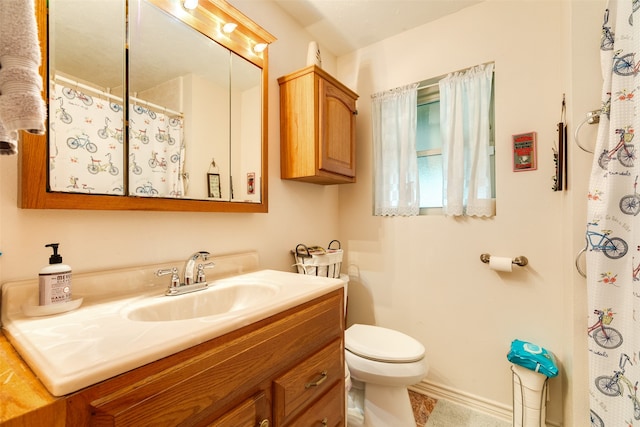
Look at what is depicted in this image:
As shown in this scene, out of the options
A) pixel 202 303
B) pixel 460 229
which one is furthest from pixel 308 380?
pixel 460 229

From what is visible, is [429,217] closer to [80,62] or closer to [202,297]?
[202,297]

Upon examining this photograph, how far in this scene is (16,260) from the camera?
31.1 inches

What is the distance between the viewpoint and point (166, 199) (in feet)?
3.51

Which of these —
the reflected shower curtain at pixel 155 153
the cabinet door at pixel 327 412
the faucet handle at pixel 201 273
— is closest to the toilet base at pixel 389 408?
the cabinet door at pixel 327 412

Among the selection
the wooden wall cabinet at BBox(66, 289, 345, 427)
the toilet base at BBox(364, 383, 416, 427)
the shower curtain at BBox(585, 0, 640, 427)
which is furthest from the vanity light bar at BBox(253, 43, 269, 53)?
the toilet base at BBox(364, 383, 416, 427)

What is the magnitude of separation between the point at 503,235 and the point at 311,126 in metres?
1.28

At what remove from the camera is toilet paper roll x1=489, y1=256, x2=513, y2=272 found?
1.54 m

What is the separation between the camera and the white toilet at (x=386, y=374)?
1.32 m

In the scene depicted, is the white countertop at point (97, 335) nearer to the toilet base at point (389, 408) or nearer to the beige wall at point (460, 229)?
the beige wall at point (460, 229)

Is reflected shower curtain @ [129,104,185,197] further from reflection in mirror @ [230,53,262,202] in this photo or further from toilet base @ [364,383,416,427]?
toilet base @ [364,383,416,427]

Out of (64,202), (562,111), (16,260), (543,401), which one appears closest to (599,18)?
(562,111)

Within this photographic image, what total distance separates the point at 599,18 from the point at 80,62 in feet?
6.36

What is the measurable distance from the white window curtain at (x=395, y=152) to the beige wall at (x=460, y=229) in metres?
0.08

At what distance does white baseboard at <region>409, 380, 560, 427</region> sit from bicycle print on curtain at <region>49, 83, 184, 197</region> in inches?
75.3
